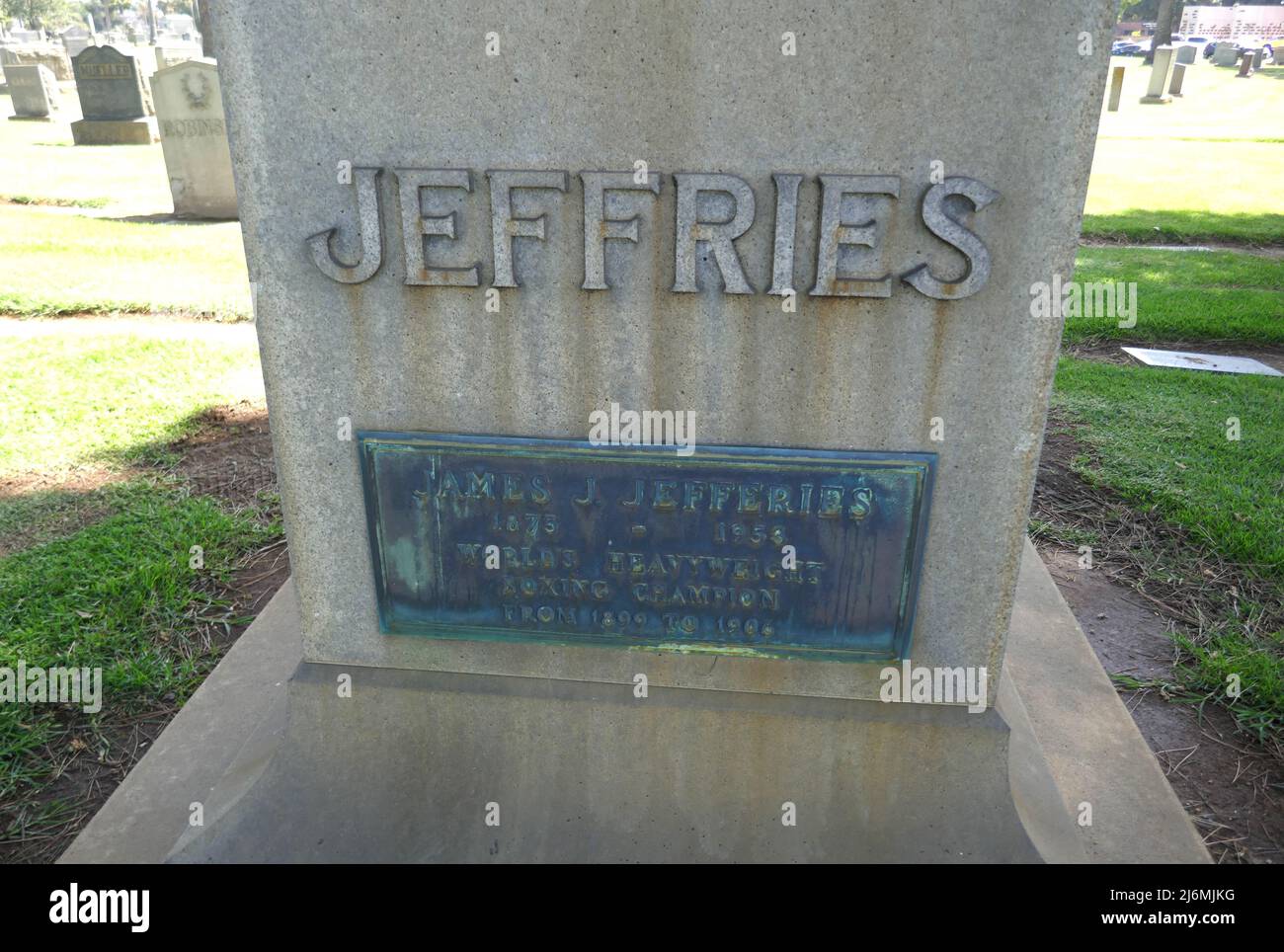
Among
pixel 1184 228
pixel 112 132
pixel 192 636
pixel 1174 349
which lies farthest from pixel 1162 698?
pixel 112 132

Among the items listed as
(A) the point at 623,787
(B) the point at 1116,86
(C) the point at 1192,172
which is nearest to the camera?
(A) the point at 623,787

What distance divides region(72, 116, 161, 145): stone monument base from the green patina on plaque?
1885cm

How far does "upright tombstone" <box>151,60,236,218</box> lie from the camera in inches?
456

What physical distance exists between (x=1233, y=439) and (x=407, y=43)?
5020 millimetres

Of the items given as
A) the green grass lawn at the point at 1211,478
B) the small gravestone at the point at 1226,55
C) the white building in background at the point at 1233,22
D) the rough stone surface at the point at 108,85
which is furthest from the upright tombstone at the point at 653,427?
the white building in background at the point at 1233,22

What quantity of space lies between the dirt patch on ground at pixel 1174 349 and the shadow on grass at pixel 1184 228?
3.80 metres

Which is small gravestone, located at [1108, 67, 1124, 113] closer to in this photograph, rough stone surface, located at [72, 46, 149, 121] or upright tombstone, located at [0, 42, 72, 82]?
rough stone surface, located at [72, 46, 149, 121]

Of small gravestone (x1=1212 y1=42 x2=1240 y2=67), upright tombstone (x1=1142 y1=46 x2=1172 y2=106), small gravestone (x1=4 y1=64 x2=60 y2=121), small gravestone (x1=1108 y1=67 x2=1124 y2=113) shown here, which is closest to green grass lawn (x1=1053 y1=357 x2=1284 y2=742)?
small gravestone (x1=1108 y1=67 x2=1124 y2=113)

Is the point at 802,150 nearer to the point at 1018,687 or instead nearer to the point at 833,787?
the point at 833,787

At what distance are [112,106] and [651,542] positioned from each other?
19.9 m

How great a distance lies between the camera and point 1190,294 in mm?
8094

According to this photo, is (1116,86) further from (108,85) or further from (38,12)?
(38,12)

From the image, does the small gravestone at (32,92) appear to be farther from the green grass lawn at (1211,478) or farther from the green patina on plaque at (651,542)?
the green patina on plaque at (651,542)
